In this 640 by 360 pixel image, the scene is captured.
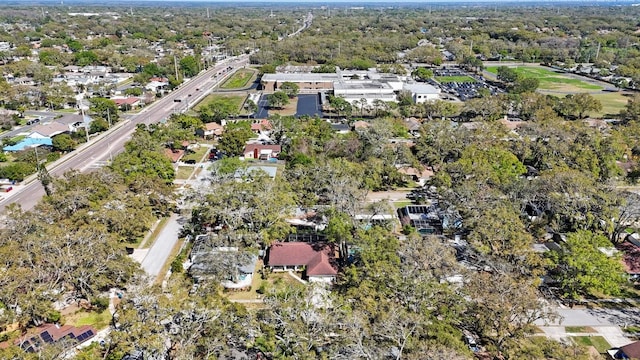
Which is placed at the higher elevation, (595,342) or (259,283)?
(595,342)

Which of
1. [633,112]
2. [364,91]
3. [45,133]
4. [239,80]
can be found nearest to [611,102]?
[633,112]

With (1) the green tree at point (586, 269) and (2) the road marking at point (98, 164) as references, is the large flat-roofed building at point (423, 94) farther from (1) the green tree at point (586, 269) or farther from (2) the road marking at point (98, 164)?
(1) the green tree at point (586, 269)

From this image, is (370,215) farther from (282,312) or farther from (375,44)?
(375,44)

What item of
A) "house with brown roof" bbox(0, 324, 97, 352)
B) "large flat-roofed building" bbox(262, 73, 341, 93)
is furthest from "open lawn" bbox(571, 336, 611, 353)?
"large flat-roofed building" bbox(262, 73, 341, 93)

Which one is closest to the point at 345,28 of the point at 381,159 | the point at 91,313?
the point at 381,159

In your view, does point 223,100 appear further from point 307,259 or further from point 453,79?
point 307,259
